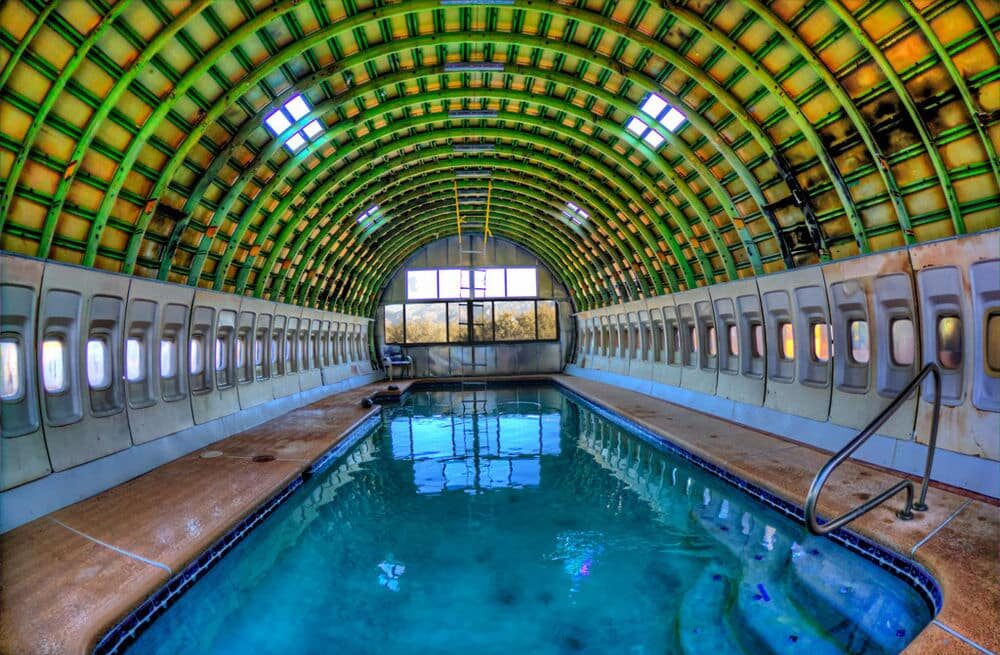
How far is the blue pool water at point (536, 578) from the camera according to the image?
4539 mm

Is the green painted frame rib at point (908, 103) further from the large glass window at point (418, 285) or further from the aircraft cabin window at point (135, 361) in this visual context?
the large glass window at point (418, 285)

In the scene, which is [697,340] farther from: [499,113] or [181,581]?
[181,581]

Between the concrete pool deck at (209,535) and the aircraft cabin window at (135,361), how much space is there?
5.88 ft

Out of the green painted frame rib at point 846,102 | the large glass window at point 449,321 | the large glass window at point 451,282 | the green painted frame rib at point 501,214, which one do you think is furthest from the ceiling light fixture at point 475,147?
the large glass window at point 449,321

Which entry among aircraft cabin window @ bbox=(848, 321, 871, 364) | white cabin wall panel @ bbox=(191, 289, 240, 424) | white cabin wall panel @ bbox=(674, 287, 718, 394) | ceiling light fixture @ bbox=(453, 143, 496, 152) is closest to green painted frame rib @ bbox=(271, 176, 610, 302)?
ceiling light fixture @ bbox=(453, 143, 496, 152)

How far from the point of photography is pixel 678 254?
1437 centimetres

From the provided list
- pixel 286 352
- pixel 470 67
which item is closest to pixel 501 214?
pixel 286 352

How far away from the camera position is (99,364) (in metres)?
8.38

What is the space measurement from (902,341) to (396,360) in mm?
23266

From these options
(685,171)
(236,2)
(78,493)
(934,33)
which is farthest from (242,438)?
(934,33)

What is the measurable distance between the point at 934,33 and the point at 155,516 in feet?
36.9

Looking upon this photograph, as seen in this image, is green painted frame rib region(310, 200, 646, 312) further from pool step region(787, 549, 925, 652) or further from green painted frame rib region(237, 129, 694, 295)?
pool step region(787, 549, 925, 652)

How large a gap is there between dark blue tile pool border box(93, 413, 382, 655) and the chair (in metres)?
18.5

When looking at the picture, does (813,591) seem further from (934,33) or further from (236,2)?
(236,2)
